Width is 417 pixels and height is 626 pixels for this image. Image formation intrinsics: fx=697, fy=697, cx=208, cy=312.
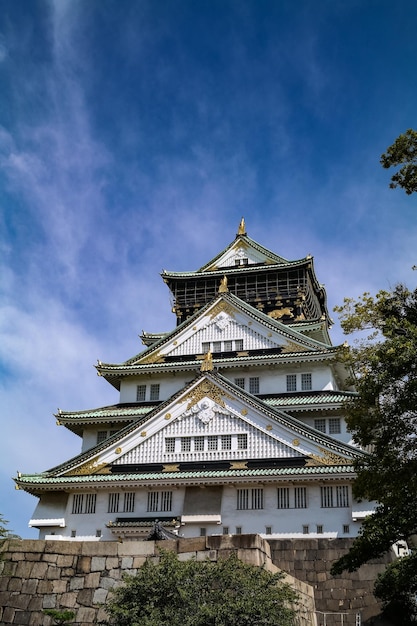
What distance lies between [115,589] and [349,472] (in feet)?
48.9

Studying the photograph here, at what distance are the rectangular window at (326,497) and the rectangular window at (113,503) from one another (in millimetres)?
9370

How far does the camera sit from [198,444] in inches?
1284

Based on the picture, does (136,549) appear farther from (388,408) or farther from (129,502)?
(129,502)

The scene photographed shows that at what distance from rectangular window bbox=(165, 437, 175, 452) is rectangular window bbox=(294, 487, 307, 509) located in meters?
6.08

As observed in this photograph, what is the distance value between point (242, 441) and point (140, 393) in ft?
31.1

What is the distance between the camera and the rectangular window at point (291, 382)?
36.8 meters

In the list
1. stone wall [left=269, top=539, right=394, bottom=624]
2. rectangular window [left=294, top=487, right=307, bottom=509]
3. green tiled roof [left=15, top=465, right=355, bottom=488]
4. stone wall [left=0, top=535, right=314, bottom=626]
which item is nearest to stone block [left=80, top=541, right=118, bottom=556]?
stone wall [left=0, top=535, right=314, bottom=626]

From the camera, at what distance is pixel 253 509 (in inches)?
1201

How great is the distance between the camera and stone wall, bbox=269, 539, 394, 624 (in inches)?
931

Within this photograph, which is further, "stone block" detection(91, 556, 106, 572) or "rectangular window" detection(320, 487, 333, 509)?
"rectangular window" detection(320, 487, 333, 509)

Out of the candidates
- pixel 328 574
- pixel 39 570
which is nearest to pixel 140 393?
pixel 328 574

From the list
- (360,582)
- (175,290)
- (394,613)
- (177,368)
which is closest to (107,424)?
(177,368)

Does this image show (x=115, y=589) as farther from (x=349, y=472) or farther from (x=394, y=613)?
(x=349, y=472)

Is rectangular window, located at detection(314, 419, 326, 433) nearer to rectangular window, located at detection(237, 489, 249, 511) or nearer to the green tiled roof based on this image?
the green tiled roof
